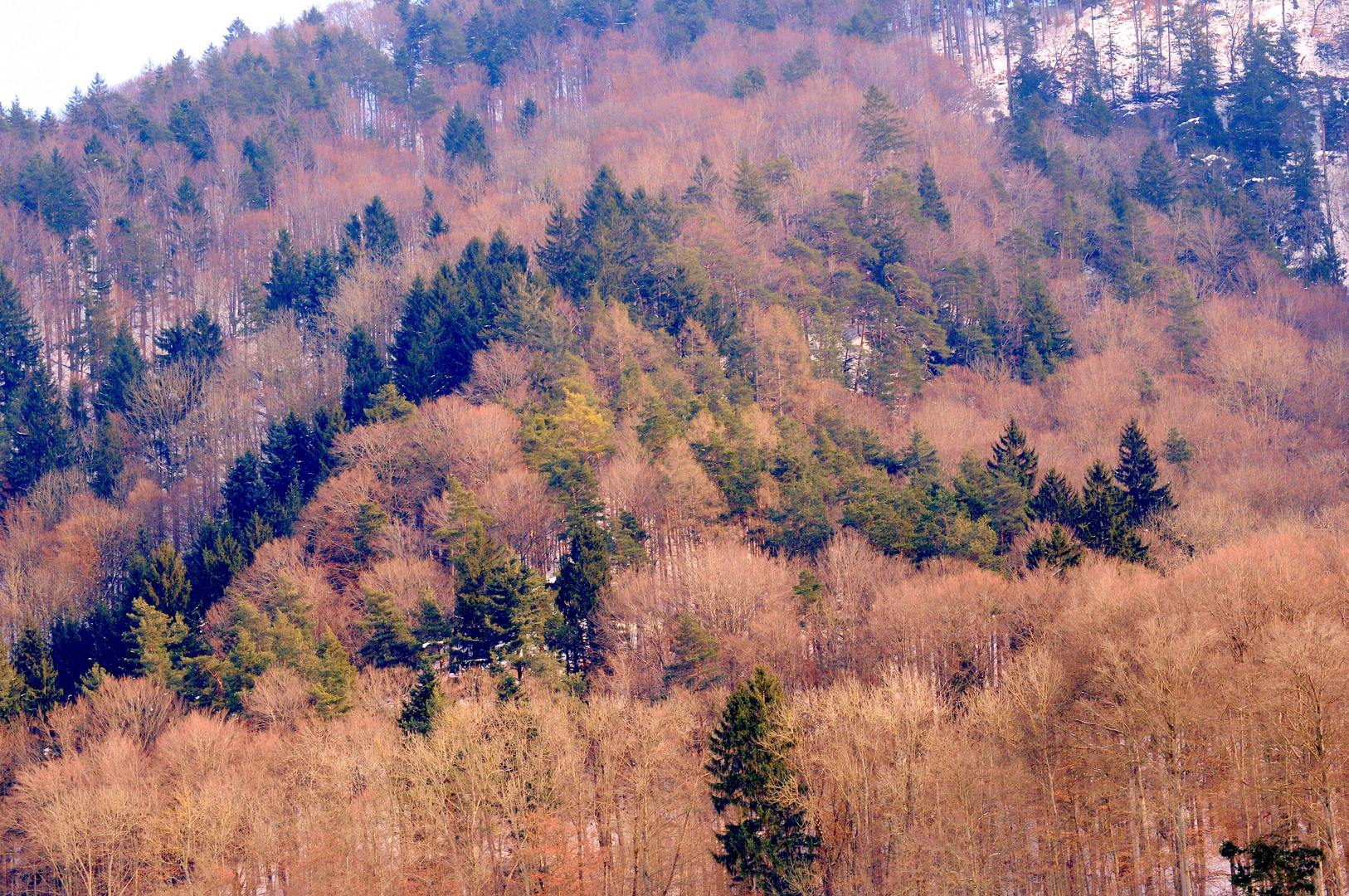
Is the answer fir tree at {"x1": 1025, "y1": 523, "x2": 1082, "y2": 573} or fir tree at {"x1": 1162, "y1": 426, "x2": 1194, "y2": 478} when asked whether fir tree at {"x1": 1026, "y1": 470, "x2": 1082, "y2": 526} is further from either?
fir tree at {"x1": 1162, "y1": 426, "x2": 1194, "y2": 478}

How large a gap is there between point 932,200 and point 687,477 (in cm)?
4130

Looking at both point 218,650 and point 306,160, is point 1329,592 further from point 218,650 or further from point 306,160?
point 306,160

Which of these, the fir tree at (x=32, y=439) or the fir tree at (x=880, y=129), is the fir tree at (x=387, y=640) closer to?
the fir tree at (x=32, y=439)

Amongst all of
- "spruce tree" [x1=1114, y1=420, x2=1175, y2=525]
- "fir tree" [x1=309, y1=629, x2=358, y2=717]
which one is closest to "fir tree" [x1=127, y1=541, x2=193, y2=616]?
"fir tree" [x1=309, y1=629, x2=358, y2=717]

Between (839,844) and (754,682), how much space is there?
5.29m

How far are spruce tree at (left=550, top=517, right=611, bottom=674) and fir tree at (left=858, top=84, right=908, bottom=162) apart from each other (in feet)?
175

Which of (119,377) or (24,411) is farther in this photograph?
(119,377)

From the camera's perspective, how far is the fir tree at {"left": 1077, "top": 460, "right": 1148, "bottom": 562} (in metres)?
48.4

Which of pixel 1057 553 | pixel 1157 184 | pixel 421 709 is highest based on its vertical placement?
pixel 1157 184

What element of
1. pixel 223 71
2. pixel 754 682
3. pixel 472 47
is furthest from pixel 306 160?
pixel 754 682

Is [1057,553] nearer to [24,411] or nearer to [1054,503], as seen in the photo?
[1054,503]

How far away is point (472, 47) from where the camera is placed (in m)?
126

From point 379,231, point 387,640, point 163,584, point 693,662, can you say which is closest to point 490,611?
point 387,640

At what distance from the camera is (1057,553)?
46.6 metres
